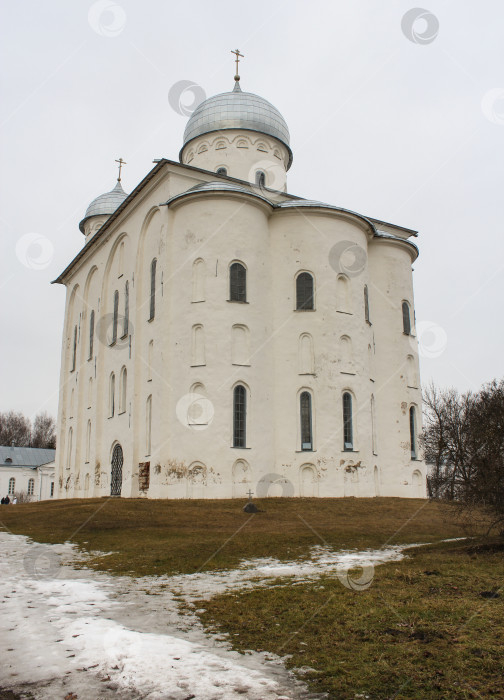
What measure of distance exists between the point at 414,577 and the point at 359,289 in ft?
65.0

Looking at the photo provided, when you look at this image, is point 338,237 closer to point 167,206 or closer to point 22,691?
point 167,206

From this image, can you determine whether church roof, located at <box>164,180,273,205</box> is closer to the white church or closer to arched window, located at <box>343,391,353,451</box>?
the white church

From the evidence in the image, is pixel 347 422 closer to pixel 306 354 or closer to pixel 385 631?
pixel 306 354

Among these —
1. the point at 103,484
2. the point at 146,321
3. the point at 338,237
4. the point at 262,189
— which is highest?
the point at 262,189

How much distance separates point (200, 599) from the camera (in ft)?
24.4

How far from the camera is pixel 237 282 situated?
25203mm

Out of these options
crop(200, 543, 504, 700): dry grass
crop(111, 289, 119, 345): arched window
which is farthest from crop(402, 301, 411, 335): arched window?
crop(200, 543, 504, 700): dry grass

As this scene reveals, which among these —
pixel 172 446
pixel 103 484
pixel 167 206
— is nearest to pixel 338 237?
pixel 167 206

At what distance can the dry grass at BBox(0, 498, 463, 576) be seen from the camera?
11046 millimetres

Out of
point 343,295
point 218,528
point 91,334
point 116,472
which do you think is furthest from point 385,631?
point 91,334

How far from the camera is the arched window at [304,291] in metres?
26.2

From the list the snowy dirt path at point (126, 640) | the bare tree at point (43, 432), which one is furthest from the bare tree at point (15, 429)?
the snowy dirt path at point (126, 640)

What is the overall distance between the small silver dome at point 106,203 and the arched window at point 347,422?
2621 centimetres

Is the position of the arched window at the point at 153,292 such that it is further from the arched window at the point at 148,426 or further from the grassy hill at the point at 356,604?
the grassy hill at the point at 356,604
